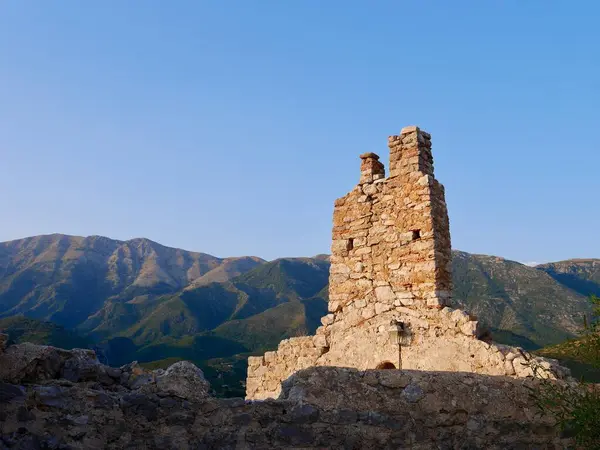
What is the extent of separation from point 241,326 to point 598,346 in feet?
223

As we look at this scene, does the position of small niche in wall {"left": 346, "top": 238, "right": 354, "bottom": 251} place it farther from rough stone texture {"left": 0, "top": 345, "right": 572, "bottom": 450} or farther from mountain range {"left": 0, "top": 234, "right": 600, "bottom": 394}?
mountain range {"left": 0, "top": 234, "right": 600, "bottom": 394}

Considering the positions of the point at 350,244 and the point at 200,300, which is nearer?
the point at 350,244

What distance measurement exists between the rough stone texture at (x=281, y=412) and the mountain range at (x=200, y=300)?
33.3 meters

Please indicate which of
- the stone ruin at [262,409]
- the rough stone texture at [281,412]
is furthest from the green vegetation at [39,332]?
the rough stone texture at [281,412]

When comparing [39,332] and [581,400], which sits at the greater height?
[39,332]

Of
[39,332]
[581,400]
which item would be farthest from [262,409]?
[39,332]

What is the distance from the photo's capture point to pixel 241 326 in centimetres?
7056

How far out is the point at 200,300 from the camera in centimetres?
8581

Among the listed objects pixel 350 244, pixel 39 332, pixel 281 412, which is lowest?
pixel 281 412

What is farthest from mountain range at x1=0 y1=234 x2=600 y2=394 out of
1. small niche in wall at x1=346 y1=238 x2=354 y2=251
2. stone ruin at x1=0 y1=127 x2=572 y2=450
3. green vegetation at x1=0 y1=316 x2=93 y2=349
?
stone ruin at x1=0 y1=127 x2=572 y2=450

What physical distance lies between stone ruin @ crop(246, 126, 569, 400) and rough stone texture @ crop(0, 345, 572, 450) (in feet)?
9.97

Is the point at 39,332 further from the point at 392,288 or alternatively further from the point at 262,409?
the point at 262,409

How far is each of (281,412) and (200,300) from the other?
84228 mm

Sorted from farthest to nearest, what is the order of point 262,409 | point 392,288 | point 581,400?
point 392,288 < point 581,400 < point 262,409
